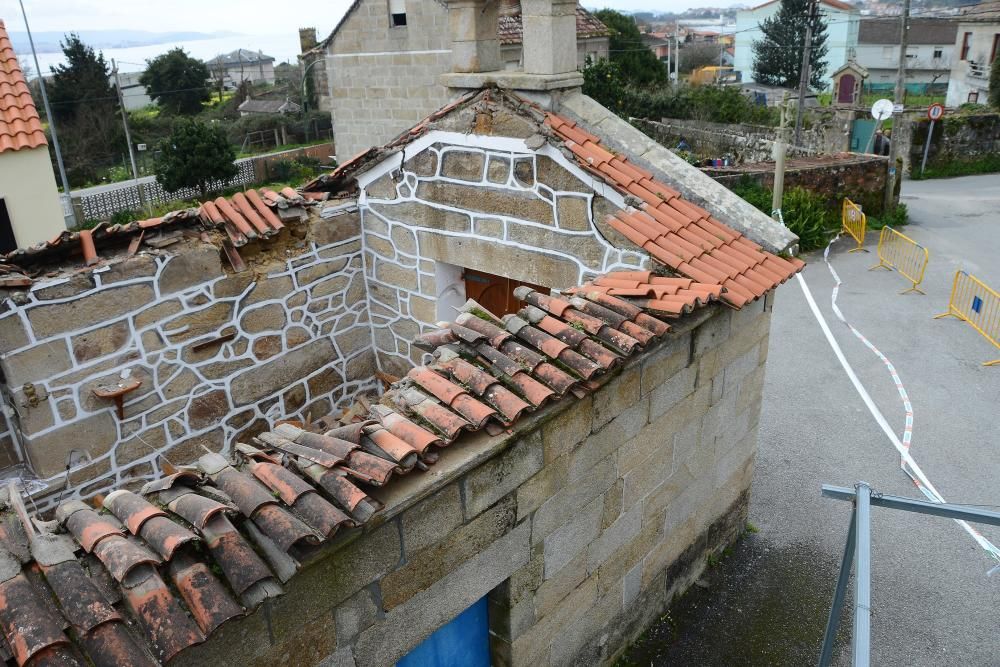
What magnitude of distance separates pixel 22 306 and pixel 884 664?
6.25 meters

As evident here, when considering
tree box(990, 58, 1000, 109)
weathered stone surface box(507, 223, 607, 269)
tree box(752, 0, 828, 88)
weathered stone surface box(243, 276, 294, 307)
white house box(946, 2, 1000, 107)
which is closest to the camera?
weathered stone surface box(507, 223, 607, 269)

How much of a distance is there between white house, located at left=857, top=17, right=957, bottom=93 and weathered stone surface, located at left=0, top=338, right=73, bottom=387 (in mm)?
61957

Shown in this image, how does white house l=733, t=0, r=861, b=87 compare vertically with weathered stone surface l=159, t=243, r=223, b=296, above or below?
above

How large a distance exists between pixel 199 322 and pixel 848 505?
5.98 m

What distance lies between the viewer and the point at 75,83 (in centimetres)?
3616

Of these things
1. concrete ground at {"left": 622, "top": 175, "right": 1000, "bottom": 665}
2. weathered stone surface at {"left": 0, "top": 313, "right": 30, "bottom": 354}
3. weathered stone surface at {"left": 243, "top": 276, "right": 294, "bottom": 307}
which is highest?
weathered stone surface at {"left": 0, "top": 313, "right": 30, "bottom": 354}

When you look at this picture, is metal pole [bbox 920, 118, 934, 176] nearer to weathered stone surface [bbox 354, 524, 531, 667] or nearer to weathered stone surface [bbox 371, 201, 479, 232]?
weathered stone surface [bbox 371, 201, 479, 232]

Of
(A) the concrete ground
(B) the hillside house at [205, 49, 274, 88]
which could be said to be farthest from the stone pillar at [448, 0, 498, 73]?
(B) the hillside house at [205, 49, 274, 88]

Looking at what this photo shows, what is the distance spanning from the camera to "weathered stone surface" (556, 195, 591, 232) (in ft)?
16.8

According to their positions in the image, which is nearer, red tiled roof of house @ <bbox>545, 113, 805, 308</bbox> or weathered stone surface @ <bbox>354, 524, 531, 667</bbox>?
weathered stone surface @ <bbox>354, 524, 531, 667</bbox>

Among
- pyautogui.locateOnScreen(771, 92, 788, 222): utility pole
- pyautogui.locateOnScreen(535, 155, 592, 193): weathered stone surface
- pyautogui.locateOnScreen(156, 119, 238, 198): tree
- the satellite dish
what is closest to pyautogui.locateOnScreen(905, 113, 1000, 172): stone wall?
the satellite dish

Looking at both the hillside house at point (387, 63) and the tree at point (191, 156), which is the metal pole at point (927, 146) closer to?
the hillside house at point (387, 63)

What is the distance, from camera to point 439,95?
20.4 m

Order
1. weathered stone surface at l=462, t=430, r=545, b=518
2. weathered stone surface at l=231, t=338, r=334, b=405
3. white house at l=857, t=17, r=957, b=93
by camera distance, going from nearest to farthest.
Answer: weathered stone surface at l=462, t=430, r=545, b=518 → weathered stone surface at l=231, t=338, r=334, b=405 → white house at l=857, t=17, r=957, b=93
